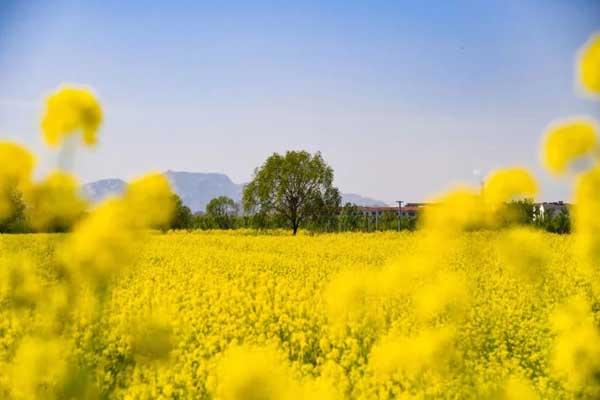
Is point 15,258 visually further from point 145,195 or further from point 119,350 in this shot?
point 119,350

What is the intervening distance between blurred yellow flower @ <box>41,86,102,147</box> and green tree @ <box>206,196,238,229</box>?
33.3 meters

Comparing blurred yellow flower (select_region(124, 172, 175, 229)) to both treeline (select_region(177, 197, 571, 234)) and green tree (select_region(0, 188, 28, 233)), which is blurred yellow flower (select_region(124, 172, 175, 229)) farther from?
treeline (select_region(177, 197, 571, 234))

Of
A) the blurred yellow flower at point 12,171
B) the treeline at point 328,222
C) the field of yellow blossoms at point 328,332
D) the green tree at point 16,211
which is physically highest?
the treeline at point 328,222

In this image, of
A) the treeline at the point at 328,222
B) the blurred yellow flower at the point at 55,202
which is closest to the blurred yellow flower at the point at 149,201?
the blurred yellow flower at the point at 55,202

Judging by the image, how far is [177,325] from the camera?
472cm

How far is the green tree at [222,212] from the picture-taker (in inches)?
1378

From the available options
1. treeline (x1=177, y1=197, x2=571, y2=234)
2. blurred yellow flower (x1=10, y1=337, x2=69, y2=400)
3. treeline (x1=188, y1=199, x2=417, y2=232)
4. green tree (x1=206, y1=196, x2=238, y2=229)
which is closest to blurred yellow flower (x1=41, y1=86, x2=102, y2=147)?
blurred yellow flower (x1=10, y1=337, x2=69, y2=400)

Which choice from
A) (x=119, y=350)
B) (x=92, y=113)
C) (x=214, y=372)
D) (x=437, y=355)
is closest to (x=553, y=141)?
(x=437, y=355)

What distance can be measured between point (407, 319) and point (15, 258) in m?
2.56

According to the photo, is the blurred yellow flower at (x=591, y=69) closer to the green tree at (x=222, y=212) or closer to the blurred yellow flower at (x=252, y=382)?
the blurred yellow flower at (x=252, y=382)

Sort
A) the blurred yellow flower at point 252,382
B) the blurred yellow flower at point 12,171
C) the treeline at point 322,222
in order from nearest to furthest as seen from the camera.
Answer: the blurred yellow flower at point 252,382
the blurred yellow flower at point 12,171
the treeline at point 322,222

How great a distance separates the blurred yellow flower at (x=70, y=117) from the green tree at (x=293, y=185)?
24032 millimetres

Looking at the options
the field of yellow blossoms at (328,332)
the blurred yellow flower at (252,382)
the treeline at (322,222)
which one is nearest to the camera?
the blurred yellow flower at (252,382)

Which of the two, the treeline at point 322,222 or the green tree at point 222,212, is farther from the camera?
the green tree at point 222,212
